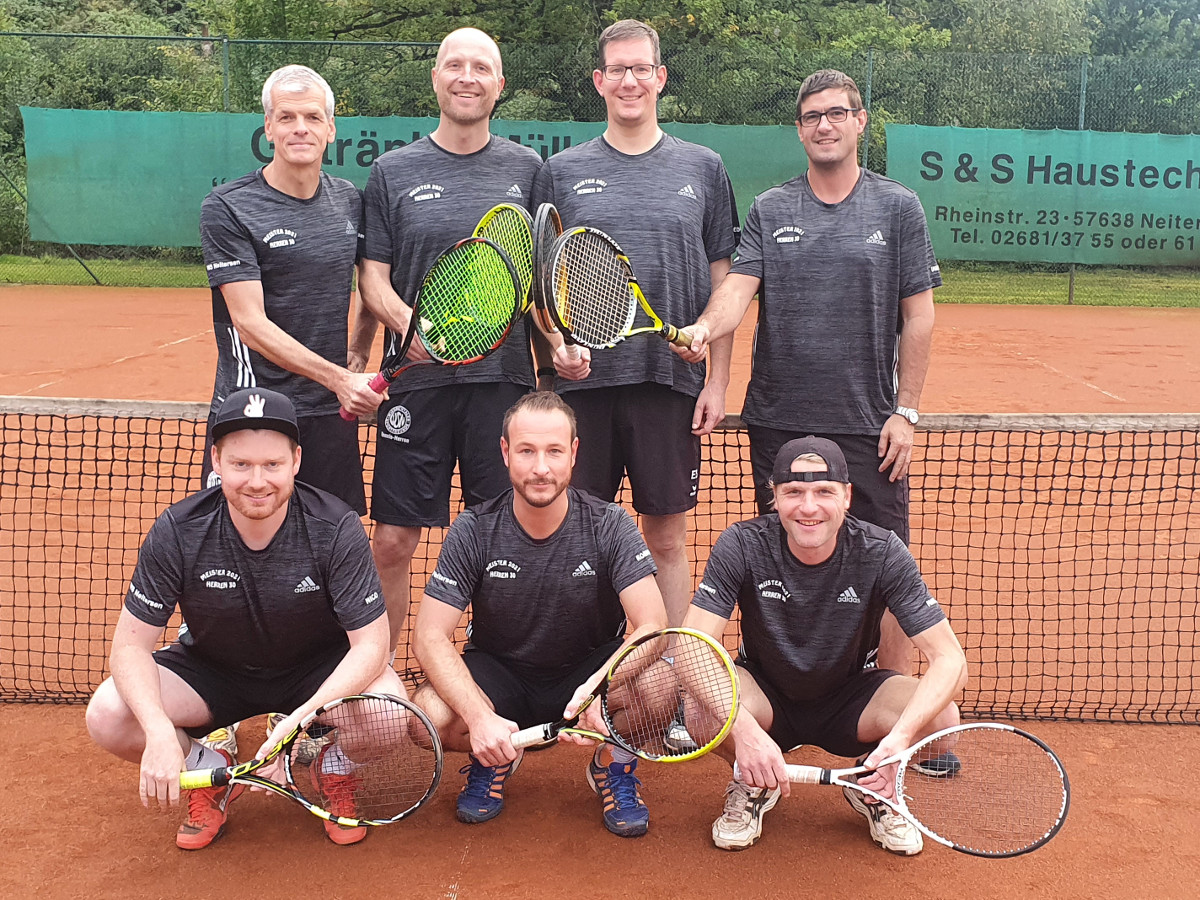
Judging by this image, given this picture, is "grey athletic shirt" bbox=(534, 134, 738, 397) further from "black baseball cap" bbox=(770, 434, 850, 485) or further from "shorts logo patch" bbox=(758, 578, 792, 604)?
"shorts logo patch" bbox=(758, 578, 792, 604)

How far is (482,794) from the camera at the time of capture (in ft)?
11.3

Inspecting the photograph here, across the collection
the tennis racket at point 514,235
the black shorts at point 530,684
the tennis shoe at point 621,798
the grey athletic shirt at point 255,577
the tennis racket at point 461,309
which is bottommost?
the tennis shoe at point 621,798

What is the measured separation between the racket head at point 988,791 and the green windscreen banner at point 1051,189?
11.9 metres

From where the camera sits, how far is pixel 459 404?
3.85 metres

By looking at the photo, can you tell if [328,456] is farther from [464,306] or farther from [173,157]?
[173,157]

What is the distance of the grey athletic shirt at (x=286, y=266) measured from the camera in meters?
3.61

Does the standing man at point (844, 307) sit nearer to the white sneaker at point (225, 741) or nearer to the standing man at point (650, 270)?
the standing man at point (650, 270)

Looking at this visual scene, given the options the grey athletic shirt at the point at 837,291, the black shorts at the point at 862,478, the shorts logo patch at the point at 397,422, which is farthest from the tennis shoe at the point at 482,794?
the grey athletic shirt at the point at 837,291

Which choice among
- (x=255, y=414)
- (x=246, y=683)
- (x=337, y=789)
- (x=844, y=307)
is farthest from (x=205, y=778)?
(x=844, y=307)

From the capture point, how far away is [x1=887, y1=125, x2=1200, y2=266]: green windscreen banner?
47.0 ft

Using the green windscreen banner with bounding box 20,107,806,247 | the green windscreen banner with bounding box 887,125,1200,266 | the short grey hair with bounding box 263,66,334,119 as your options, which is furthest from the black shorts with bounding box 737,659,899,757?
the green windscreen banner with bounding box 887,125,1200,266

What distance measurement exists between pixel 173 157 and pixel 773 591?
41.1ft

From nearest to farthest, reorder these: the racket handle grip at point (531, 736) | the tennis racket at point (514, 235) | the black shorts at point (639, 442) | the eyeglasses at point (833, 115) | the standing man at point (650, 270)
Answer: the racket handle grip at point (531, 736)
the tennis racket at point (514, 235)
the eyeglasses at point (833, 115)
the standing man at point (650, 270)
the black shorts at point (639, 442)

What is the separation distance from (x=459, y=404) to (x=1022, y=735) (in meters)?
1.98
